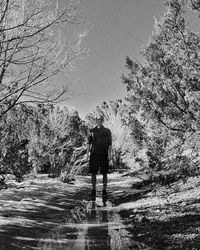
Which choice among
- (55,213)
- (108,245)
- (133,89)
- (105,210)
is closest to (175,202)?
(105,210)

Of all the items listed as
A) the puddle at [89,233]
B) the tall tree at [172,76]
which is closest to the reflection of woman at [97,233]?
the puddle at [89,233]

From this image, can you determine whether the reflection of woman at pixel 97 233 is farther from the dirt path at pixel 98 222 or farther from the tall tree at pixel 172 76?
the tall tree at pixel 172 76

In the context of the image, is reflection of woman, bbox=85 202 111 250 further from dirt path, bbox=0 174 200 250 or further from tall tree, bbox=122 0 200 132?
tall tree, bbox=122 0 200 132

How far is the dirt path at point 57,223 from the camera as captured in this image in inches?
151

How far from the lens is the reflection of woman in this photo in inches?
149

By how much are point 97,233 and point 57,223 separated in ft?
2.75

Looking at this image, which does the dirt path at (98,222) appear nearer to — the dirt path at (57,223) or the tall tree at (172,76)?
the dirt path at (57,223)

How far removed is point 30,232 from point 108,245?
3.30ft

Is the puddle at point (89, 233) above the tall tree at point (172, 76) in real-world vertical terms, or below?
below

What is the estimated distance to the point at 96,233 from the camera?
440 cm

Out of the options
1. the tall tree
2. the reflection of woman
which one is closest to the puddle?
the reflection of woman

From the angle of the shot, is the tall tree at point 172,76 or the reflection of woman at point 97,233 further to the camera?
the tall tree at point 172,76

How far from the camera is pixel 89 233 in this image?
440 centimetres

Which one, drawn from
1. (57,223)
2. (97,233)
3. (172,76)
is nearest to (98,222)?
(57,223)
